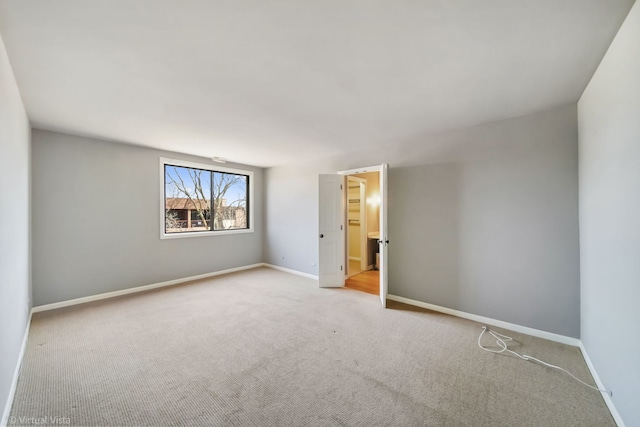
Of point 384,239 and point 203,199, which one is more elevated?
point 203,199

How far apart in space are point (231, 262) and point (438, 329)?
4.29m

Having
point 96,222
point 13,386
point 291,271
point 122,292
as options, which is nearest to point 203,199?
point 96,222

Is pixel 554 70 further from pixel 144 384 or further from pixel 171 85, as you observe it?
pixel 144 384

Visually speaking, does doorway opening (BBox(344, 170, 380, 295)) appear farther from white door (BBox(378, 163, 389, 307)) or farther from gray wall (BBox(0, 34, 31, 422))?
gray wall (BBox(0, 34, 31, 422))

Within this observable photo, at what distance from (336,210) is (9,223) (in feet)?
12.7

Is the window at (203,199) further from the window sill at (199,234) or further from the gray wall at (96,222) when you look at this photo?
the gray wall at (96,222)

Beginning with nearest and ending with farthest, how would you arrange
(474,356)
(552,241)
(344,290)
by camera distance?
1. (474,356)
2. (552,241)
3. (344,290)

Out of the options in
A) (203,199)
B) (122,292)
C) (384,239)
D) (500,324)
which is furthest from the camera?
(203,199)

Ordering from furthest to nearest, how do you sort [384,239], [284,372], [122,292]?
[122,292] → [384,239] → [284,372]

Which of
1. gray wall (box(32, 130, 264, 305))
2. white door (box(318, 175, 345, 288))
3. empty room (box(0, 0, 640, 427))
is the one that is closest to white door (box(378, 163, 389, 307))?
empty room (box(0, 0, 640, 427))

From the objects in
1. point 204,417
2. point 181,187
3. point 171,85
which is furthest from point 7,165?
point 181,187

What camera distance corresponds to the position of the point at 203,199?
504 cm

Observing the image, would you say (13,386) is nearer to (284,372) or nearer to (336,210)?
(284,372)

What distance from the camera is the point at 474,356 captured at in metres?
2.30
